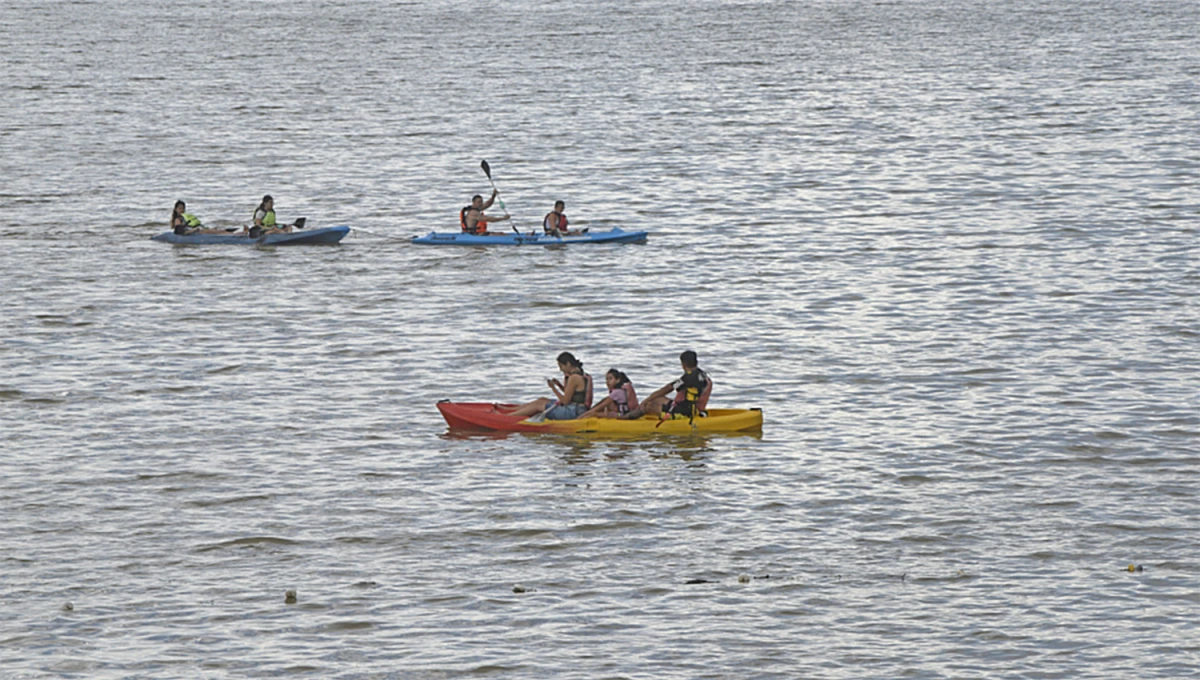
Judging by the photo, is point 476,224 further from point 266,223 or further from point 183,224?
point 183,224

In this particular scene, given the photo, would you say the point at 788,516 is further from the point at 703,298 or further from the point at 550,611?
the point at 703,298

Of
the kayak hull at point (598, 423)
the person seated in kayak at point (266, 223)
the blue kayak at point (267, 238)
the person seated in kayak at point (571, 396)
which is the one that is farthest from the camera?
the blue kayak at point (267, 238)

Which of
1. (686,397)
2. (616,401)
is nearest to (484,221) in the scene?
(616,401)

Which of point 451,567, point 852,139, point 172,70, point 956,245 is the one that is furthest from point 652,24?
point 451,567

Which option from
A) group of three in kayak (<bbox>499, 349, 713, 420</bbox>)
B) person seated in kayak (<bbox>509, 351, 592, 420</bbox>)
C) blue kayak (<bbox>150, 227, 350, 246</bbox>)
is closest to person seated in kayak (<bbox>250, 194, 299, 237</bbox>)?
blue kayak (<bbox>150, 227, 350, 246</bbox>)

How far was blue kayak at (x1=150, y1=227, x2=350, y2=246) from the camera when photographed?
4678cm

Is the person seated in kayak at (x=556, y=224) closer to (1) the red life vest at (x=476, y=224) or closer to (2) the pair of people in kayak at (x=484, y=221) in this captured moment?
(2) the pair of people in kayak at (x=484, y=221)

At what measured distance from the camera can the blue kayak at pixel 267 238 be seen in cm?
4678

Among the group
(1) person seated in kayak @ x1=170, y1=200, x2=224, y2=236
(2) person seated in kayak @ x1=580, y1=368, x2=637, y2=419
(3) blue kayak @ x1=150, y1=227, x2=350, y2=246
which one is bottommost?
(2) person seated in kayak @ x1=580, y1=368, x2=637, y2=419

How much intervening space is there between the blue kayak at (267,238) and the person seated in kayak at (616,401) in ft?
66.6

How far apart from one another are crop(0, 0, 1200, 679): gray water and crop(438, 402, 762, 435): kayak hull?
0.26m

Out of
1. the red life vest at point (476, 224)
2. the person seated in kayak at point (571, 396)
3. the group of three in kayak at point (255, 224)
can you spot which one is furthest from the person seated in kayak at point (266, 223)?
the person seated in kayak at point (571, 396)

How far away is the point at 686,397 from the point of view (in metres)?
28.2

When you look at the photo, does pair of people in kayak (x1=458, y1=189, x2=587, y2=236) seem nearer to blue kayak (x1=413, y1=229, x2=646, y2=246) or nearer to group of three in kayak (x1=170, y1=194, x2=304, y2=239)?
blue kayak (x1=413, y1=229, x2=646, y2=246)
